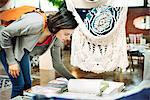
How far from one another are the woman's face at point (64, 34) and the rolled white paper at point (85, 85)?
1.22ft

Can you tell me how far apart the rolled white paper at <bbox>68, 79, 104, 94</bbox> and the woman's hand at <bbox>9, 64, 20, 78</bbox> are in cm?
57

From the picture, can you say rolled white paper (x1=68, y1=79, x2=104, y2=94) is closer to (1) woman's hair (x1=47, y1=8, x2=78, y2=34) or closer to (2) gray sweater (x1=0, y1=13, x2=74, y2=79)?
(2) gray sweater (x1=0, y1=13, x2=74, y2=79)

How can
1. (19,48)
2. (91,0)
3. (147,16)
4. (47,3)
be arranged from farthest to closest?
(19,48)
(47,3)
(91,0)
(147,16)

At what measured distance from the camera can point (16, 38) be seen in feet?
8.58

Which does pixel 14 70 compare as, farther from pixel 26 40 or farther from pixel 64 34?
pixel 64 34

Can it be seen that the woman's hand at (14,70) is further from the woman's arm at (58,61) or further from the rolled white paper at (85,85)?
the rolled white paper at (85,85)

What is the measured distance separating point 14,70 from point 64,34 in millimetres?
642

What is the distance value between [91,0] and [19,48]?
85 cm

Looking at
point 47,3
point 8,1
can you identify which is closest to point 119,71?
point 47,3

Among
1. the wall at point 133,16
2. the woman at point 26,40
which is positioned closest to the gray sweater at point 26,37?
the woman at point 26,40

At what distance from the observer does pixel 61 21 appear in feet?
8.04

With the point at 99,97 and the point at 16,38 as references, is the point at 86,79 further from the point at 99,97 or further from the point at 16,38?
the point at 16,38

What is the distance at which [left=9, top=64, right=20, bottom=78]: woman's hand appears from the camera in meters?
2.70

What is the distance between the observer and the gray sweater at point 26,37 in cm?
253
